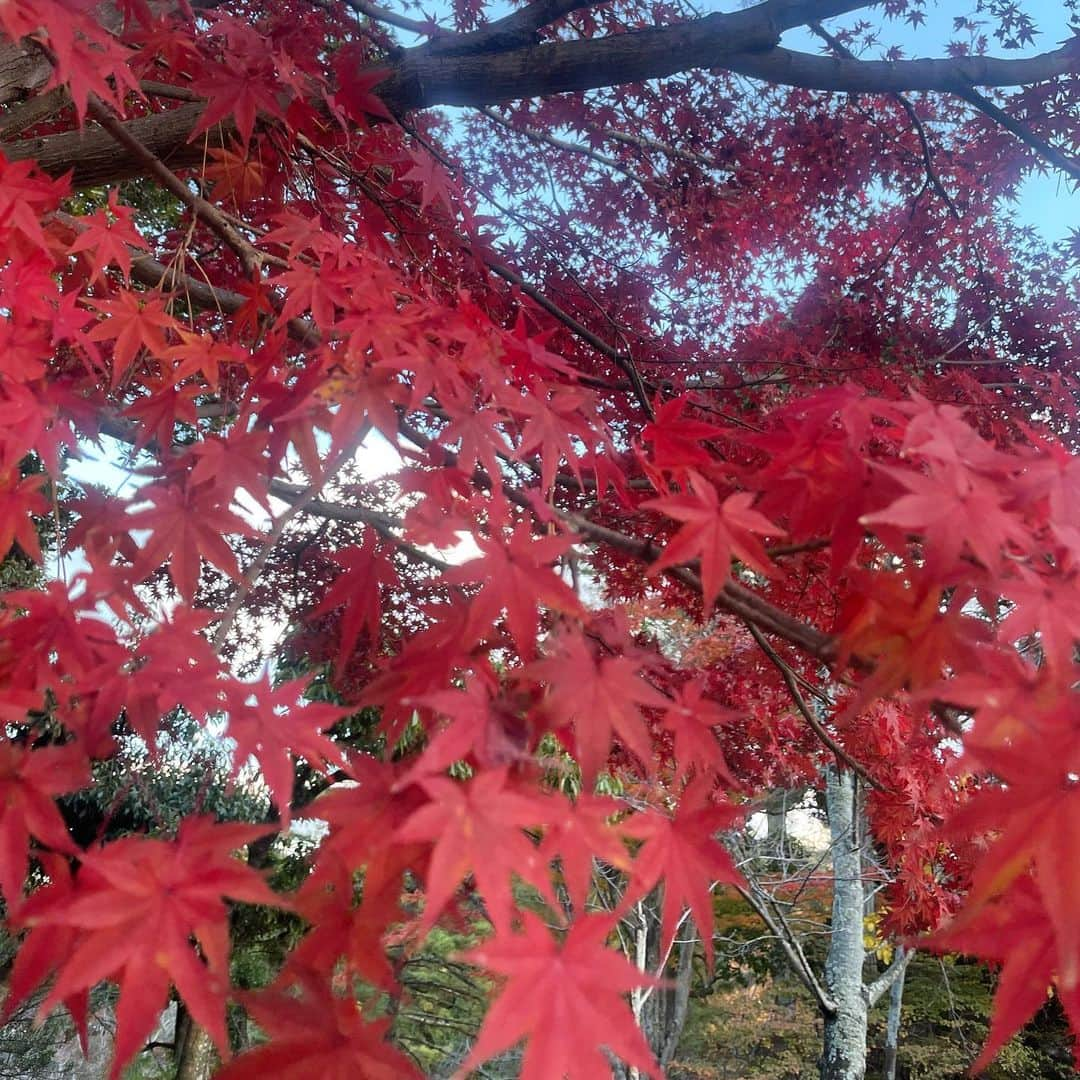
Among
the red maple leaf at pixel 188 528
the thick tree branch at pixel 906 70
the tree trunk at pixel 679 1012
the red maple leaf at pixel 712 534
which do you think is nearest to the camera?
the red maple leaf at pixel 712 534

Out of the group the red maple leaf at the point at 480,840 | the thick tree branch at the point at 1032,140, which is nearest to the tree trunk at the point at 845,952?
the thick tree branch at the point at 1032,140

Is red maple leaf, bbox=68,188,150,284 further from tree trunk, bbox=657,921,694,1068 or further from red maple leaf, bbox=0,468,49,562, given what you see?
tree trunk, bbox=657,921,694,1068

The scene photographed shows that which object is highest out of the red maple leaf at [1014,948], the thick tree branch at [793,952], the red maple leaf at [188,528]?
the red maple leaf at [188,528]

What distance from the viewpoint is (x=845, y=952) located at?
506cm

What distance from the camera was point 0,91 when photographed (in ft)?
6.55

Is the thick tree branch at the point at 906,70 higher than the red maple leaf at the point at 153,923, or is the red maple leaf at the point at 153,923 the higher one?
the thick tree branch at the point at 906,70

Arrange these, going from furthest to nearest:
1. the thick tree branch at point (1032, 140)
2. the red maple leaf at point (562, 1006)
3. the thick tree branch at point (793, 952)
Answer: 1. the thick tree branch at point (793, 952)
2. the thick tree branch at point (1032, 140)
3. the red maple leaf at point (562, 1006)

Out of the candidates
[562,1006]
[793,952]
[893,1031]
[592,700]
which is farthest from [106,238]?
[893,1031]

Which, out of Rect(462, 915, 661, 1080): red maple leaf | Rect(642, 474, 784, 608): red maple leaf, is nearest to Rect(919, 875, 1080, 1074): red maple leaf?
Rect(462, 915, 661, 1080): red maple leaf

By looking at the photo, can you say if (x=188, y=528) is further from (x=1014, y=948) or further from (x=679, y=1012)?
(x=679, y=1012)

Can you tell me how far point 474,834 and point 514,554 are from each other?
0.31m

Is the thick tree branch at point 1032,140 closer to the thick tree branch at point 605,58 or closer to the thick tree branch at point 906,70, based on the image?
the thick tree branch at point 906,70

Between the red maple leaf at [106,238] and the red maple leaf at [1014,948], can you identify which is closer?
the red maple leaf at [1014,948]

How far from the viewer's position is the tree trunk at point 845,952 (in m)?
4.79
